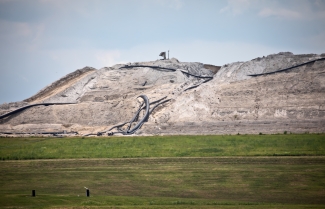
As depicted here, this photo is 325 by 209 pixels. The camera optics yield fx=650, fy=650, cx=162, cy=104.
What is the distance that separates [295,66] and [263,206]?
50.5 m

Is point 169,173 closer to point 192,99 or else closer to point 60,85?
point 192,99

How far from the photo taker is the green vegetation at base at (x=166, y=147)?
4903 centimetres

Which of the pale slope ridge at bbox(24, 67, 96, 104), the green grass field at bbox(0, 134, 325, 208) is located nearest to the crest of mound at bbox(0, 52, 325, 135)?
the pale slope ridge at bbox(24, 67, 96, 104)

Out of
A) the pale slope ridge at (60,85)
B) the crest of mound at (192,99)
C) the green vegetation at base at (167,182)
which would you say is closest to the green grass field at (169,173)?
the green vegetation at base at (167,182)

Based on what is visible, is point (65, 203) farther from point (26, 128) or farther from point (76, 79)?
point (76, 79)

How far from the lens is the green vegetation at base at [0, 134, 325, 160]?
4903cm

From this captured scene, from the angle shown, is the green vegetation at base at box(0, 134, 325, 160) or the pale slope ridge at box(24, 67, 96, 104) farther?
the pale slope ridge at box(24, 67, 96, 104)

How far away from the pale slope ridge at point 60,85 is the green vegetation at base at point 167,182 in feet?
130

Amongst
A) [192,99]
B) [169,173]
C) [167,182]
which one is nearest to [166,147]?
[169,173]

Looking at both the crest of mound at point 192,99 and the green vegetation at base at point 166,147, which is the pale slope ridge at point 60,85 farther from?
the green vegetation at base at point 166,147

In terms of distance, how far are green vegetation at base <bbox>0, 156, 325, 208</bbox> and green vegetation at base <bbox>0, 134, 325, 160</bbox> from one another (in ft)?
7.61

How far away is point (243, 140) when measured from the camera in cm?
5600

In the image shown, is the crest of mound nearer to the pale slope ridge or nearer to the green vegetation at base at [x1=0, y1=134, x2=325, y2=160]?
the pale slope ridge

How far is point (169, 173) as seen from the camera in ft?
133
